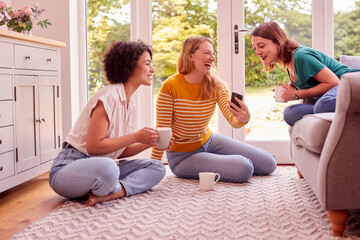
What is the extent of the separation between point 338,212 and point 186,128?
1.28 m

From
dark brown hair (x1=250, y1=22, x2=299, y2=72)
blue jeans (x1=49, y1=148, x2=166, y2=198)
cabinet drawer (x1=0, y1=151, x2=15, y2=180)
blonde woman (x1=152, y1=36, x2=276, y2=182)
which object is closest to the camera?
blue jeans (x1=49, y1=148, x2=166, y2=198)

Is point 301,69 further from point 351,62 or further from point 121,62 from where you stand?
point 121,62

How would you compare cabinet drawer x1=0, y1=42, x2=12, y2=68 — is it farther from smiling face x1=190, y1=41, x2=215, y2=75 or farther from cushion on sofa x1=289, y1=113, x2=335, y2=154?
cushion on sofa x1=289, y1=113, x2=335, y2=154

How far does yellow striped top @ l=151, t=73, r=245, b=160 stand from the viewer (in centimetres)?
271

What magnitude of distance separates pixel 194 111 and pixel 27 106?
3.19 feet

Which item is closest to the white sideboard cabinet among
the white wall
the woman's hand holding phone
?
the white wall

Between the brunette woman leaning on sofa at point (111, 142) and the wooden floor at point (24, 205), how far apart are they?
0.51 ft

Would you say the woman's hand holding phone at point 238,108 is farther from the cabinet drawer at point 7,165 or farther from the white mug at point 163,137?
the cabinet drawer at point 7,165

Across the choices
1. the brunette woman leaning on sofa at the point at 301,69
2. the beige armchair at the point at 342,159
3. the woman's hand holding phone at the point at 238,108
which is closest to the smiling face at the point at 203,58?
the brunette woman leaning on sofa at the point at 301,69

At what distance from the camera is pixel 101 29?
372 centimetres

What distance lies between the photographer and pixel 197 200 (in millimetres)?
2209

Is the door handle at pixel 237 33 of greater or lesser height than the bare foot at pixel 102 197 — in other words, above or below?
above

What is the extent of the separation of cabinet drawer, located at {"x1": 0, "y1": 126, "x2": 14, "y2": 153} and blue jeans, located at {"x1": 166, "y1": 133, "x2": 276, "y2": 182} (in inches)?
37.4

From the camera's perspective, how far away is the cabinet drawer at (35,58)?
2.44 metres
